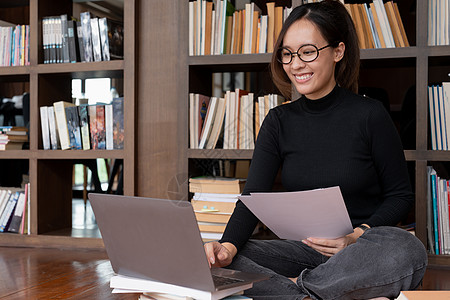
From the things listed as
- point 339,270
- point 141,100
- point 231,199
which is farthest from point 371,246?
point 141,100

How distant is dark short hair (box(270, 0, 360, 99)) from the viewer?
142cm

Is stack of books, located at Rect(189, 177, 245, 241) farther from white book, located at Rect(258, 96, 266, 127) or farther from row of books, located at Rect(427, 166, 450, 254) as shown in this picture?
row of books, located at Rect(427, 166, 450, 254)

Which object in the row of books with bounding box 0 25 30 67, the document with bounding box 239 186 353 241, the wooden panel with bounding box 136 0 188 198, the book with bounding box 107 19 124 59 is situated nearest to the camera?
the document with bounding box 239 186 353 241

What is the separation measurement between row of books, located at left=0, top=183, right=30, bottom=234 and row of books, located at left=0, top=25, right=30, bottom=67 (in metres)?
0.66

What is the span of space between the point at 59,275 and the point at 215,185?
75 centimetres

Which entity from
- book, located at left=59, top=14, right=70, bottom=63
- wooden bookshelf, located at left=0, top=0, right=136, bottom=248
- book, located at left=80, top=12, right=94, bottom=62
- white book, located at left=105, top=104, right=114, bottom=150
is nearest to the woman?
wooden bookshelf, located at left=0, top=0, right=136, bottom=248

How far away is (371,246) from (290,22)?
0.68 m

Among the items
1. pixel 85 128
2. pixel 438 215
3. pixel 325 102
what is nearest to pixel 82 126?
pixel 85 128

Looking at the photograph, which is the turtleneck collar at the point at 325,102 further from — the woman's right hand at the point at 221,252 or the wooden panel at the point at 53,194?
the wooden panel at the point at 53,194

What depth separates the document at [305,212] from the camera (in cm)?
109

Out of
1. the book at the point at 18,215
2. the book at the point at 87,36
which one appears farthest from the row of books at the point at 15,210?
the book at the point at 87,36

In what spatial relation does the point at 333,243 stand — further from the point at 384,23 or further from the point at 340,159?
the point at 384,23

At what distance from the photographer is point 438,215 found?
2.05 metres

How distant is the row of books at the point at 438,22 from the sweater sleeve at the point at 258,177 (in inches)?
36.9
